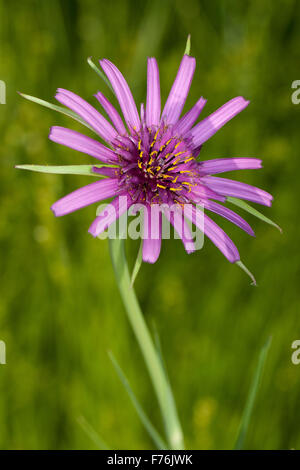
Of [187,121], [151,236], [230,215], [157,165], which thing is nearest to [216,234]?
[230,215]

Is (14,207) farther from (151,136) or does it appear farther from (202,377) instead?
(202,377)

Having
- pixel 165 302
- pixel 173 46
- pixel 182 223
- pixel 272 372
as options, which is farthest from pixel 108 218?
pixel 173 46

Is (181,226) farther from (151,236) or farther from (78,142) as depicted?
(78,142)

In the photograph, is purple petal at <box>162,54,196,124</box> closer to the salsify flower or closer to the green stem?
the salsify flower

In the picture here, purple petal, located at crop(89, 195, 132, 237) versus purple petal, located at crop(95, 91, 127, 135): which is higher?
purple petal, located at crop(95, 91, 127, 135)

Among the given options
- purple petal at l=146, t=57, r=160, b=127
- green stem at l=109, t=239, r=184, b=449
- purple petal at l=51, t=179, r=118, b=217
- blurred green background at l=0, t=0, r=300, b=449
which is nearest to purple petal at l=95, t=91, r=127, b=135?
purple petal at l=146, t=57, r=160, b=127

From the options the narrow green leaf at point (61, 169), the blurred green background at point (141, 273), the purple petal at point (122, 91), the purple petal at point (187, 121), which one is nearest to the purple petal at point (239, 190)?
the purple petal at point (187, 121)

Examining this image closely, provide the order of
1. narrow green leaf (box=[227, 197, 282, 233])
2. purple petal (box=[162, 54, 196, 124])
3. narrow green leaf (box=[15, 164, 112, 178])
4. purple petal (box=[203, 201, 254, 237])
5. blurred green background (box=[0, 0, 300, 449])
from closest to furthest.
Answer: narrow green leaf (box=[15, 164, 112, 178]) → narrow green leaf (box=[227, 197, 282, 233]) → purple petal (box=[203, 201, 254, 237]) → purple petal (box=[162, 54, 196, 124]) → blurred green background (box=[0, 0, 300, 449])
